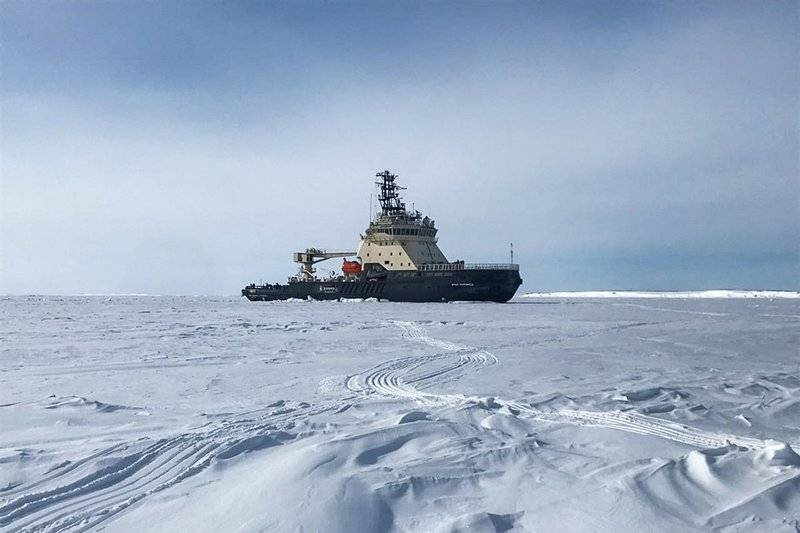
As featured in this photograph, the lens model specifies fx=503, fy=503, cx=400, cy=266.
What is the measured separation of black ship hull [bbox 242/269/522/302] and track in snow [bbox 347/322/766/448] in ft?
88.1

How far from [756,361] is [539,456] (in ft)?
23.6

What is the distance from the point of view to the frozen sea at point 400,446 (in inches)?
108

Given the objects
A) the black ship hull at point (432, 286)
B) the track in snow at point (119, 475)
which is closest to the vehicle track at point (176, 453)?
the track in snow at point (119, 475)

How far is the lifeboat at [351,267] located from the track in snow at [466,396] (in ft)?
109

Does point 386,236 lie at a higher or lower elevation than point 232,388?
higher

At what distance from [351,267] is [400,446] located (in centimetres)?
4026

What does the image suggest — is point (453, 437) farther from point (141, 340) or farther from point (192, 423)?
point (141, 340)

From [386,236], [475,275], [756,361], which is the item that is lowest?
[756,361]

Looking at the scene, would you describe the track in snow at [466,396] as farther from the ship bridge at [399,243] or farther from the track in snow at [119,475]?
the ship bridge at [399,243]

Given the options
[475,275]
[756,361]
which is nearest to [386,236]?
[475,275]

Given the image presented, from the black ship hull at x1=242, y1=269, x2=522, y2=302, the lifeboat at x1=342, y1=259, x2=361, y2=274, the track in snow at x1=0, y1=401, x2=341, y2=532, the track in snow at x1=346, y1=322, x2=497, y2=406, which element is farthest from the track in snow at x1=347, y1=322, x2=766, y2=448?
the lifeboat at x1=342, y1=259, x2=361, y2=274

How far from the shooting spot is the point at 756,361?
28.4 feet

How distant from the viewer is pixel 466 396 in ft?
18.9

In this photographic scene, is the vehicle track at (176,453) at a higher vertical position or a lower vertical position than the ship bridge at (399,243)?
lower
